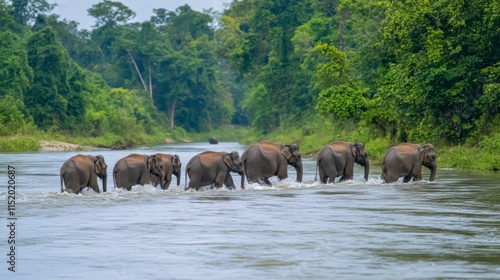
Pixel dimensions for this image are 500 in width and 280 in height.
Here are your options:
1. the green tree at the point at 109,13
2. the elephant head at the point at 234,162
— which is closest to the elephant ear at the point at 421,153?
the elephant head at the point at 234,162

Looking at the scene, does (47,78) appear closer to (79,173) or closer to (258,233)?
(79,173)

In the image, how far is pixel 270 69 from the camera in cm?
7181

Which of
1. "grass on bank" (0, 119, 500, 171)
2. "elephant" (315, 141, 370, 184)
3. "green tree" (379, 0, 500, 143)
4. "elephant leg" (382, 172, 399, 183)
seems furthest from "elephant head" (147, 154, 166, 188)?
"green tree" (379, 0, 500, 143)

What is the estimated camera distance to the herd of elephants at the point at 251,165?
25.1m

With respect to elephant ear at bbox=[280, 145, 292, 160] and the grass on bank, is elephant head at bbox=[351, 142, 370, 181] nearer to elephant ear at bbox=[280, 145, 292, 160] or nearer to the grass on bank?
elephant ear at bbox=[280, 145, 292, 160]

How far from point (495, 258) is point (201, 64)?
101658 millimetres

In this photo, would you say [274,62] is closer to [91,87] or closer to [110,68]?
[91,87]

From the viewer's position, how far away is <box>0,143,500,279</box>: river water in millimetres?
13062

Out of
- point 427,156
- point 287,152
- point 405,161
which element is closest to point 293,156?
point 287,152

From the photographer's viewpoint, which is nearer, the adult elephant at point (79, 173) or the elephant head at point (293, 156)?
the adult elephant at point (79, 173)

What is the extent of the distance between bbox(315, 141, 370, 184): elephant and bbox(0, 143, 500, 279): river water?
5.17 ft

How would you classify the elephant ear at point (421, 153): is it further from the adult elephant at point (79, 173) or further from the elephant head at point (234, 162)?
the adult elephant at point (79, 173)

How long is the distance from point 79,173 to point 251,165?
4820 millimetres

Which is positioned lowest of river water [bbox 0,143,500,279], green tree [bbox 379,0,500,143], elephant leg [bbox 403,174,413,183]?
river water [bbox 0,143,500,279]
